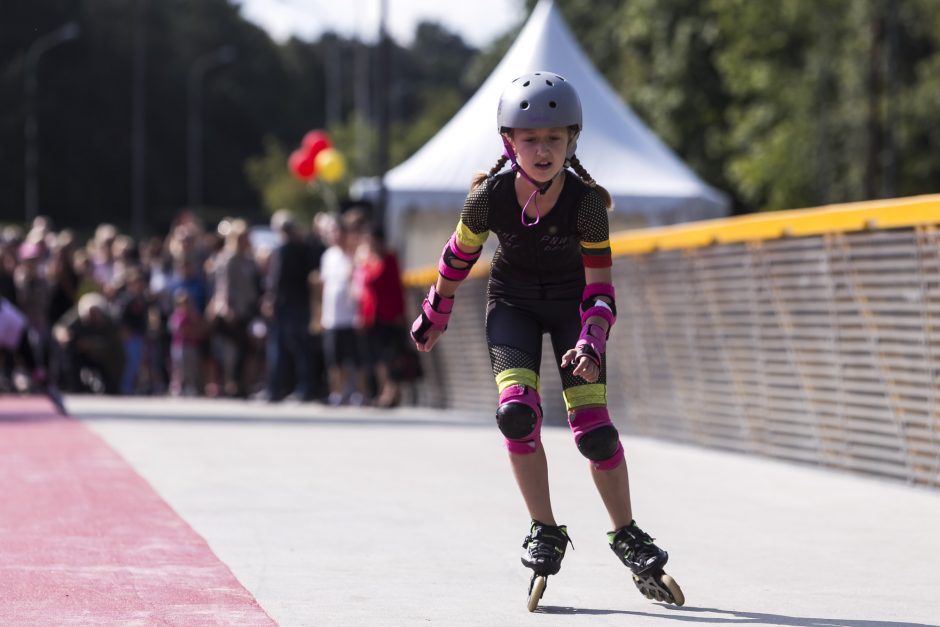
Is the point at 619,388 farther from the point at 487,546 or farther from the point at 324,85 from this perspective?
the point at 324,85

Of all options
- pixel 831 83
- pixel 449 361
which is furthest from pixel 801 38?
pixel 449 361

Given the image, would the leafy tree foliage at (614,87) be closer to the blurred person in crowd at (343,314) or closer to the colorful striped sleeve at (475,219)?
the blurred person in crowd at (343,314)

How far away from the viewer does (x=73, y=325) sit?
2275 cm

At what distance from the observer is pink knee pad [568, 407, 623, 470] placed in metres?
6.58

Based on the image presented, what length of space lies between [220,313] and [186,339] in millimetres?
914

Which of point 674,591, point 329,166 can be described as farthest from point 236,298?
point 674,591

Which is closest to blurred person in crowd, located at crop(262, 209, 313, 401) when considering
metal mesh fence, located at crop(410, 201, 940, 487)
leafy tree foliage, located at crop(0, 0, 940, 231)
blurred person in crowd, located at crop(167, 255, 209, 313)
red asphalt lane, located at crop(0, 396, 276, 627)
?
blurred person in crowd, located at crop(167, 255, 209, 313)

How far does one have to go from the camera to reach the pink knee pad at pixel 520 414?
6547 mm

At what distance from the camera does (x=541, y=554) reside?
650 centimetres

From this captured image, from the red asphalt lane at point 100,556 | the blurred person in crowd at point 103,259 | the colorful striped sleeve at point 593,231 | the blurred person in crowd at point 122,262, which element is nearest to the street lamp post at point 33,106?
the blurred person in crowd at point 103,259

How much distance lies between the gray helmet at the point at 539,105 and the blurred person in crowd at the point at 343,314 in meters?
13.1

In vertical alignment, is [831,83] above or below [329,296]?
above

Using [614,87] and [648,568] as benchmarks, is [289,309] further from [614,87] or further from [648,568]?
[614,87]

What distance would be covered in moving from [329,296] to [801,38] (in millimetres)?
40532
